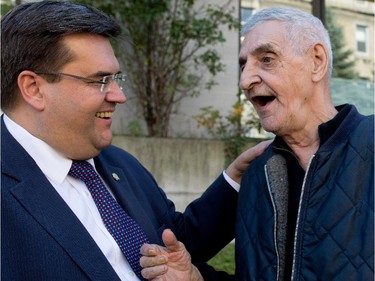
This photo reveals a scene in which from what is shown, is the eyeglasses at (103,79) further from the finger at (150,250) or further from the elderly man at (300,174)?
the finger at (150,250)

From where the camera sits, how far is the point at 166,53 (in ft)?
27.3

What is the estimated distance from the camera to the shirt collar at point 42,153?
8.20ft

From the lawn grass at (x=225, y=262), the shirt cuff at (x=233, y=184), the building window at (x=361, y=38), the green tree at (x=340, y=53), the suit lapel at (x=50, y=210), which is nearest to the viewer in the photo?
the suit lapel at (x=50, y=210)

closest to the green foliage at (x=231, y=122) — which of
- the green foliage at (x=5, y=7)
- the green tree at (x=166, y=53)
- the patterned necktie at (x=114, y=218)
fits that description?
the green tree at (x=166, y=53)

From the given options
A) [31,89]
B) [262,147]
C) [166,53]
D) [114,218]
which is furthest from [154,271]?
[166,53]

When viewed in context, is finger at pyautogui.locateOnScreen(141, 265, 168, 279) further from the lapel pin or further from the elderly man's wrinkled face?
the elderly man's wrinkled face

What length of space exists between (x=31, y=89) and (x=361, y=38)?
7.71 m

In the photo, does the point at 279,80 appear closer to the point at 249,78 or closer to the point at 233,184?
the point at 249,78

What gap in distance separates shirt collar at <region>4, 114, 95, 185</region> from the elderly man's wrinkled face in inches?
31.9

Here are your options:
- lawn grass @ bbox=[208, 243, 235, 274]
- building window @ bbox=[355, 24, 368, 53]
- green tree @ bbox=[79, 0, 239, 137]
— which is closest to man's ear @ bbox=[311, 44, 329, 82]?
lawn grass @ bbox=[208, 243, 235, 274]

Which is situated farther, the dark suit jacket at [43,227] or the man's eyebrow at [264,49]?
the man's eyebrow at [264,49]

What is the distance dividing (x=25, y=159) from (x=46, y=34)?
1.61 feet

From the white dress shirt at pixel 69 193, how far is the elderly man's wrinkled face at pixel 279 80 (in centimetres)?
78

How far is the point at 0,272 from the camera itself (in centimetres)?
218
